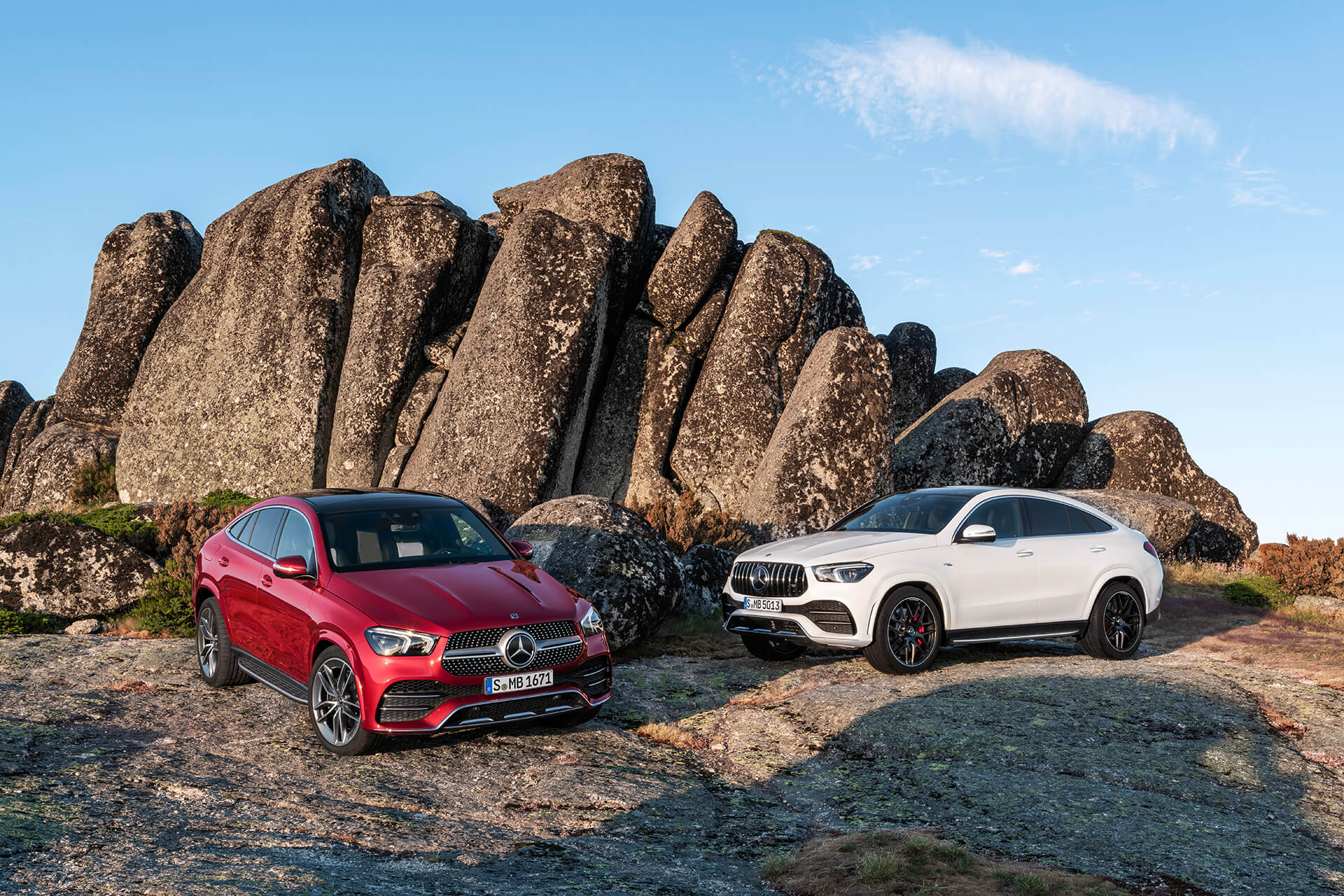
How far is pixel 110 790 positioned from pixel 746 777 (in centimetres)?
436

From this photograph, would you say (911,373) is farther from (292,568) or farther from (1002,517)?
(292,568)

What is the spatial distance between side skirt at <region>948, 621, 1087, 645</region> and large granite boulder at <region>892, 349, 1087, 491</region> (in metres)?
11.9

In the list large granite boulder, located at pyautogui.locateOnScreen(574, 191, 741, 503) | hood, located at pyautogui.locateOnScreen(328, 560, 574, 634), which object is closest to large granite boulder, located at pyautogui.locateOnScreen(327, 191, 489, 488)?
large granite boulder, located at pyautogui.locateOnScreen(574, 191, 741, 503)

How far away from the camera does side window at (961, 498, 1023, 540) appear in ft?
37.1

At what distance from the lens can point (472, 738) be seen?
28.0 ft

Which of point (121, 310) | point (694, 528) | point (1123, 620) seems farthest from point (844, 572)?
point (121, 310)

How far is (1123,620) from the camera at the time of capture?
11859mm

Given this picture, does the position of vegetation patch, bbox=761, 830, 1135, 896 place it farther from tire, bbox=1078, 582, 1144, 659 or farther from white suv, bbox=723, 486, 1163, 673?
tire, bbox=1078, 582, 1144, 659

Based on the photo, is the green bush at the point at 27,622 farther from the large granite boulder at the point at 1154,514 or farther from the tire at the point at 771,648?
the large granite boulder at the point at 1154,514

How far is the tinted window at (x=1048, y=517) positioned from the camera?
1155cm

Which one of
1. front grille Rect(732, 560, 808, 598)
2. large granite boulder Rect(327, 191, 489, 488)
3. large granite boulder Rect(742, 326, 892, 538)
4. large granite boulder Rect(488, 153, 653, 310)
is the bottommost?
front grille Rect(732, 560, 808, 598)

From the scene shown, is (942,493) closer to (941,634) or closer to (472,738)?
(941,634)

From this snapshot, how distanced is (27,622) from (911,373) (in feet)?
83.5

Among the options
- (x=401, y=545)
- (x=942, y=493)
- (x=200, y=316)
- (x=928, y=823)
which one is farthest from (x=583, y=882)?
(x=200, y=316)
